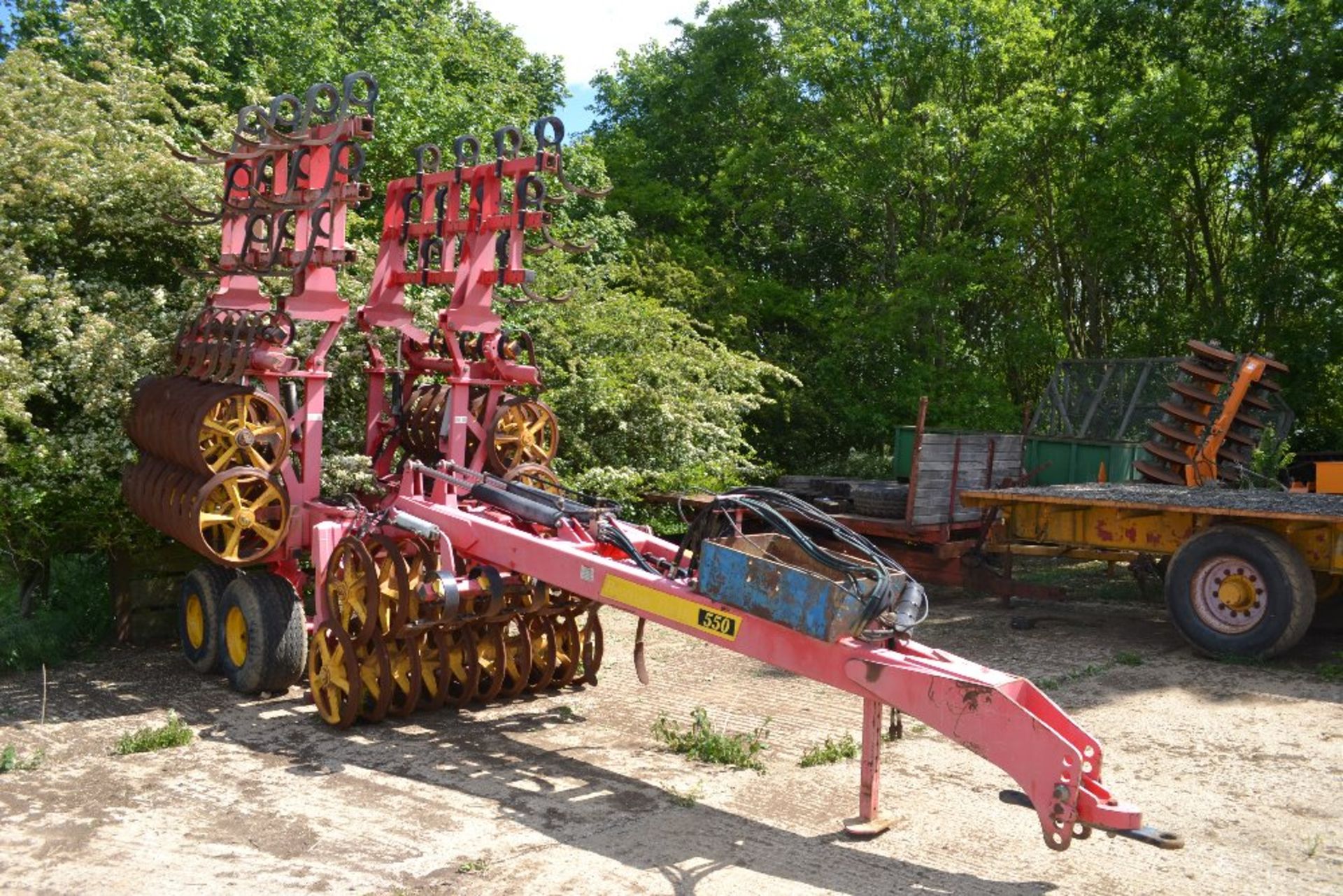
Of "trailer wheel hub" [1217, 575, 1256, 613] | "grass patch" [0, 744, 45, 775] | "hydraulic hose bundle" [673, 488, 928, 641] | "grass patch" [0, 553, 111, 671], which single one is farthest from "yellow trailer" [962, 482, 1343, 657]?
"grass patch" [0, 744, 45, 775]

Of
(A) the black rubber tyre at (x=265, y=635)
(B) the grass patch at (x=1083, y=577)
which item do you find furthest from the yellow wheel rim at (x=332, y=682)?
(B) the grass patch at (x=1083, y=577)

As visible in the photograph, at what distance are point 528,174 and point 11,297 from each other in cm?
419

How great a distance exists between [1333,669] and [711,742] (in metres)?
5.13

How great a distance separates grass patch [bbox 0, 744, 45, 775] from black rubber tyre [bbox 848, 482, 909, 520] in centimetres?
803

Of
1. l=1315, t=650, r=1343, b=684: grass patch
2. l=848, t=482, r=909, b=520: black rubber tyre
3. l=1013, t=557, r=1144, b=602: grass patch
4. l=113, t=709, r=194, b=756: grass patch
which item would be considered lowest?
l=113, t=709, r=194, b=756: grass patch

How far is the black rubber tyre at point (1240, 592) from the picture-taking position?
9.77 meters

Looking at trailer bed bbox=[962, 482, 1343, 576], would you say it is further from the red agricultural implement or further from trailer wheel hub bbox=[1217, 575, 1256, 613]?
→ the red agricultural implement

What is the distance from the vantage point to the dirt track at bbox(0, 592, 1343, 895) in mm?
5562

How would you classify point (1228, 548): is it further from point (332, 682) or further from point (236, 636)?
point (236, 636)

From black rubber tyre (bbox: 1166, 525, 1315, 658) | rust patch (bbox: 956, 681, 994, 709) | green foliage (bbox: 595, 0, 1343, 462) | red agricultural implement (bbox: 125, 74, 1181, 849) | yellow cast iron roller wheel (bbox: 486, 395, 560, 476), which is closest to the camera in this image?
rust patch (bbox: 956, 681, 994, 709)

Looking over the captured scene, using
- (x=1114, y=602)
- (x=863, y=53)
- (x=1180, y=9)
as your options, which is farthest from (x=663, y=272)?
(x=1114, y=602)

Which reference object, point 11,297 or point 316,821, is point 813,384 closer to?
point 11,297

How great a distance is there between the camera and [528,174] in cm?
845

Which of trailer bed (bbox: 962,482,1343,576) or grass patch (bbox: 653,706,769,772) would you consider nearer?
grass patch (bbox: 653,706,769,772)
